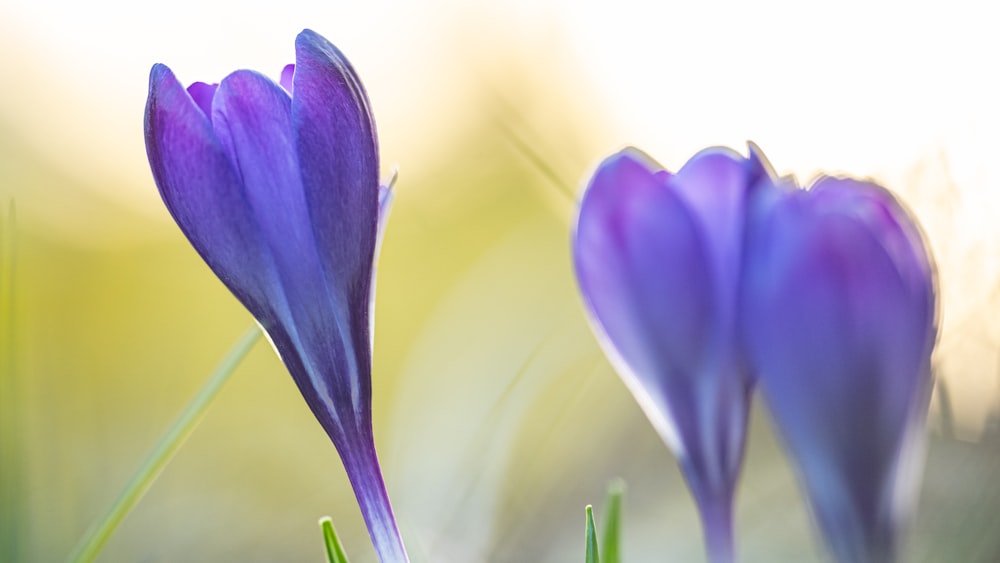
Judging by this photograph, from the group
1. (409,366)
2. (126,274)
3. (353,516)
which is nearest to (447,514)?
(409,366)

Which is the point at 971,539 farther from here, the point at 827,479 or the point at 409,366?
the point at 409,366

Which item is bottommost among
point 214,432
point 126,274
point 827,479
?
point 827,479

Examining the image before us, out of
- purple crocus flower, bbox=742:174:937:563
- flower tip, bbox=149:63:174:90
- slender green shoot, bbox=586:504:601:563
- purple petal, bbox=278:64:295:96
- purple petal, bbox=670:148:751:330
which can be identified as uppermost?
purple petal, bbox=278:64:295:96

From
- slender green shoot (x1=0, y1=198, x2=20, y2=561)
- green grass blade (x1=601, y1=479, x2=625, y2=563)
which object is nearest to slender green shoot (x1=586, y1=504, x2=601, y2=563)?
green grass blade (x1=601, y1=479, x2=625, y2=563)

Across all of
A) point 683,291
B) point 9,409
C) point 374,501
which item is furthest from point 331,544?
point 9,409

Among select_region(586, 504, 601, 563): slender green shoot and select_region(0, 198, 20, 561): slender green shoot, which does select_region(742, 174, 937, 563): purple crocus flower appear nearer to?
select_region(586, 504, 601, 563): slender green shoot

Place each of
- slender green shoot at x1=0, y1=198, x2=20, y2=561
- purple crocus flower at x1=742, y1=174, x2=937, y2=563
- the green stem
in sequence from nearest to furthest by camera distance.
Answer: purple crocus flower at x1=742, y1=174, x2=937, y2=563 → the green stem → slender green shoot at x1=0, y1=198, x2=20, y2=561

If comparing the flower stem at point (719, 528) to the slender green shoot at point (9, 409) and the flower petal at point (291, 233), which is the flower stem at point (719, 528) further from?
the slender green shoot at point (9, 409)

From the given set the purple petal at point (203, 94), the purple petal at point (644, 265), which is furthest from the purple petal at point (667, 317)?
the purple petal at point (203, 94)
